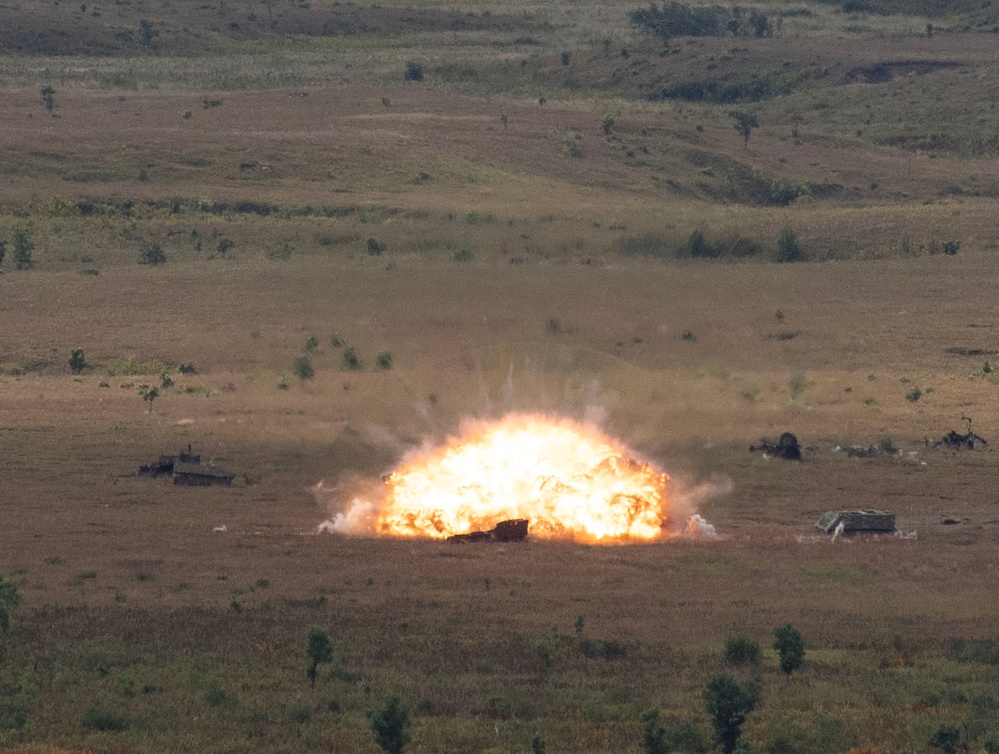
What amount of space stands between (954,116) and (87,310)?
8216 cm

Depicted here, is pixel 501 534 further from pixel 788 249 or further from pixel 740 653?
pixel 788 249

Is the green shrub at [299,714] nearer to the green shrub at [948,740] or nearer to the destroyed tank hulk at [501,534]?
the green shrub at [948,740]

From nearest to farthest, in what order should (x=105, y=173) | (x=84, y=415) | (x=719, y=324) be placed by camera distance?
(x=84, y=415)
(x=719, y=324)
(x=105, y=173)

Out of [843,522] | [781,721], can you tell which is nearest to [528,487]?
[843,522]

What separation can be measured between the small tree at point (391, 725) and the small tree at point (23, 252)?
69022 millimetres

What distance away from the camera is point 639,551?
46.0 metres

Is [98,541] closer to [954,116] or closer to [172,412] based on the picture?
[172,412]

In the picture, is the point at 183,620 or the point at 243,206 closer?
the point at 183,620

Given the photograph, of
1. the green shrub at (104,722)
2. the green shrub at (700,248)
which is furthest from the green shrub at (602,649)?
the green shrub at (700,248)

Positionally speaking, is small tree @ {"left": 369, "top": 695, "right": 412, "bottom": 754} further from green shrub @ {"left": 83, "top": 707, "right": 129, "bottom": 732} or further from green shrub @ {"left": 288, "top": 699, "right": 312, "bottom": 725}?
green shrub @ {"left": 83, "top": 707, "right": 129, "bottom": 732}

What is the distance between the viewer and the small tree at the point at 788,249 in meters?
94.2

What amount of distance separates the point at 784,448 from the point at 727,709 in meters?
31.9

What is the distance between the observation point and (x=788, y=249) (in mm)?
94938

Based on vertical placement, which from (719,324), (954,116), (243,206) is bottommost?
(719,324)
